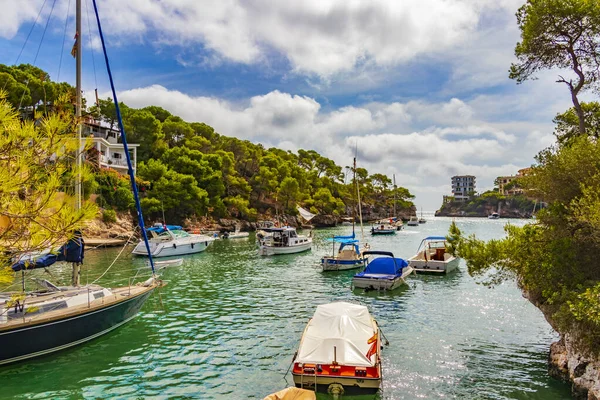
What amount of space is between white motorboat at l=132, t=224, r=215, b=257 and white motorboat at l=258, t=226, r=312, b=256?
27.0 feet

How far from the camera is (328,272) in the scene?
34.5 meters

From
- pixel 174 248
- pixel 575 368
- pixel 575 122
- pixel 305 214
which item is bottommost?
pixel 575 368

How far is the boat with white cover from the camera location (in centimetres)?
1111

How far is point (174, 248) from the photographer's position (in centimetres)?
4591

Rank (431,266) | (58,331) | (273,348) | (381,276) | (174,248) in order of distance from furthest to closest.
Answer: (174,248) → (431,266) → (381,276) → (273,348) → (58,331)

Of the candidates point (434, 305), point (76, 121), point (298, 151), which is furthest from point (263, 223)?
point (76, 121)

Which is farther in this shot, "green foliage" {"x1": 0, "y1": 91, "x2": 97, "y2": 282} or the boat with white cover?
the boat with white cover

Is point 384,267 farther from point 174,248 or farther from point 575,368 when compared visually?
point 174,248

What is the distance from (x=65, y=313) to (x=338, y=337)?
10.3 m

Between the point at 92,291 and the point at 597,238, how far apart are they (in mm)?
18629

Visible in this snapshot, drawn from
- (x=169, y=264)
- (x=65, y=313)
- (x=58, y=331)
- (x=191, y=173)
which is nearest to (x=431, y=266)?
(x=169, y=264)

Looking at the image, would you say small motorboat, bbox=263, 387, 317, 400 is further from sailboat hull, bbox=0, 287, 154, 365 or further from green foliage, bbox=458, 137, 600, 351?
sailboat hull, bbox=0, 287, 154, 365

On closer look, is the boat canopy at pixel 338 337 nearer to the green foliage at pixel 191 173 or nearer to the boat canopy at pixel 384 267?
the boat canopy at pixel 384 267

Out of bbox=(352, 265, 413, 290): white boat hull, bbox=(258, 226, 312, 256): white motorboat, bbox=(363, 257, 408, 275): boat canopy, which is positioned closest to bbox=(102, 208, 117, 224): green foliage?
bbox=(258, 226, 312, 256): white motorboat
